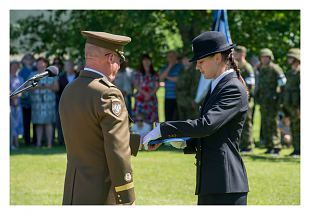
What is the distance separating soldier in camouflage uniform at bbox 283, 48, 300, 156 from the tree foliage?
4300mm

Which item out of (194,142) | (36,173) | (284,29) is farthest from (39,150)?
(194,142)

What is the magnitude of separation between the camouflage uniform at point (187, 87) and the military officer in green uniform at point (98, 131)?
11.7 m

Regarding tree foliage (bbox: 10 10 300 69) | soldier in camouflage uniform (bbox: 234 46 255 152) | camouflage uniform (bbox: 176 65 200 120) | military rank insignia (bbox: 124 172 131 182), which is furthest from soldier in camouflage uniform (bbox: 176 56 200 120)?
military rank insignia (bbox: 124 172 131 182)

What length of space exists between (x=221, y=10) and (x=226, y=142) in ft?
36.9

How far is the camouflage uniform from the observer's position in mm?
17281

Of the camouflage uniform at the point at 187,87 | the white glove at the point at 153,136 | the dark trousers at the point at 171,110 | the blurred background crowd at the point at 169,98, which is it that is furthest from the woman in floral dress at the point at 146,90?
the white glove at the point at 153,136

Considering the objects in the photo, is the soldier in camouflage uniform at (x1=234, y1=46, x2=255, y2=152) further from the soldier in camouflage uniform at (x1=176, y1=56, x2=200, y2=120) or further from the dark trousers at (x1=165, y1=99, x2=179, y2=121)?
the dark trousers at (x1=165, y1=99, x2=179, y2=121)

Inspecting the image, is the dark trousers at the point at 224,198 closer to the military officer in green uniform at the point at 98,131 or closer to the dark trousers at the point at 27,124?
the military officer in green uniform at the point at 98,131

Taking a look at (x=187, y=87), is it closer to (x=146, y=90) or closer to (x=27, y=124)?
(x=146, y=90)

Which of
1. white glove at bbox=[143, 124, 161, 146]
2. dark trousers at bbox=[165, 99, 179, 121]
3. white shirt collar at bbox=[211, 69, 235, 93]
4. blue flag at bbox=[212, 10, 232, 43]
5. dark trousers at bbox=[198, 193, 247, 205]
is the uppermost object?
blue flag at bbox=[212, 10, 232, 43]

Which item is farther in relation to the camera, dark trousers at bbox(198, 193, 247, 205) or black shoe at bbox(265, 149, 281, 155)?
black shoe at bbox(265, 149, 281, 155)

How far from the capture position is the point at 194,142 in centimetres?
623

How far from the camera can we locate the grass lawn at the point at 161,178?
10.3m

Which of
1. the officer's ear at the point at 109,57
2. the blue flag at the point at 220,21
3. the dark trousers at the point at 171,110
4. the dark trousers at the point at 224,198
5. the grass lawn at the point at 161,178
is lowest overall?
the grass lawn at the point at 161,178
